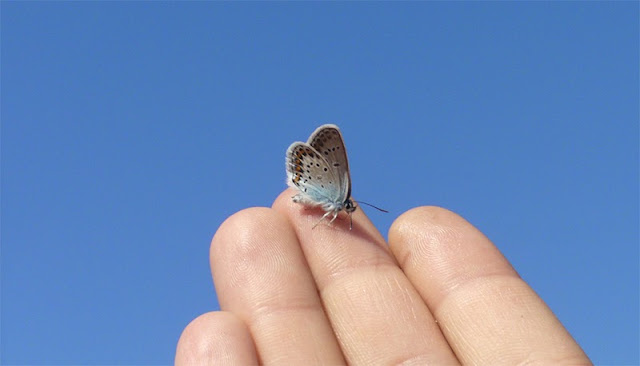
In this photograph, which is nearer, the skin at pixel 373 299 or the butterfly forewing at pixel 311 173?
the skin at pixel 373 299

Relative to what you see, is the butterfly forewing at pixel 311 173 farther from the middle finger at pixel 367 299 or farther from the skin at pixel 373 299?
the skin at pixel 373 299

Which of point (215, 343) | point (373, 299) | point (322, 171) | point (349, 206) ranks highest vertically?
point (322, 171)

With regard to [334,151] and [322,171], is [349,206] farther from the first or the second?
[334,151]

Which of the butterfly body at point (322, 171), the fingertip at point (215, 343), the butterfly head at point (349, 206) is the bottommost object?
the fingertip at point (215, 343)

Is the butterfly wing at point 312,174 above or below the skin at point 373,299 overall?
above

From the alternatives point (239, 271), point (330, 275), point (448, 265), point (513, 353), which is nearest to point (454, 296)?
point (448, 265)

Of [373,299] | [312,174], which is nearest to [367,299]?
[373,299]

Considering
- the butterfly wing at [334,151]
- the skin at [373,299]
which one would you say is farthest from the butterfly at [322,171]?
the skin at [373,299]
